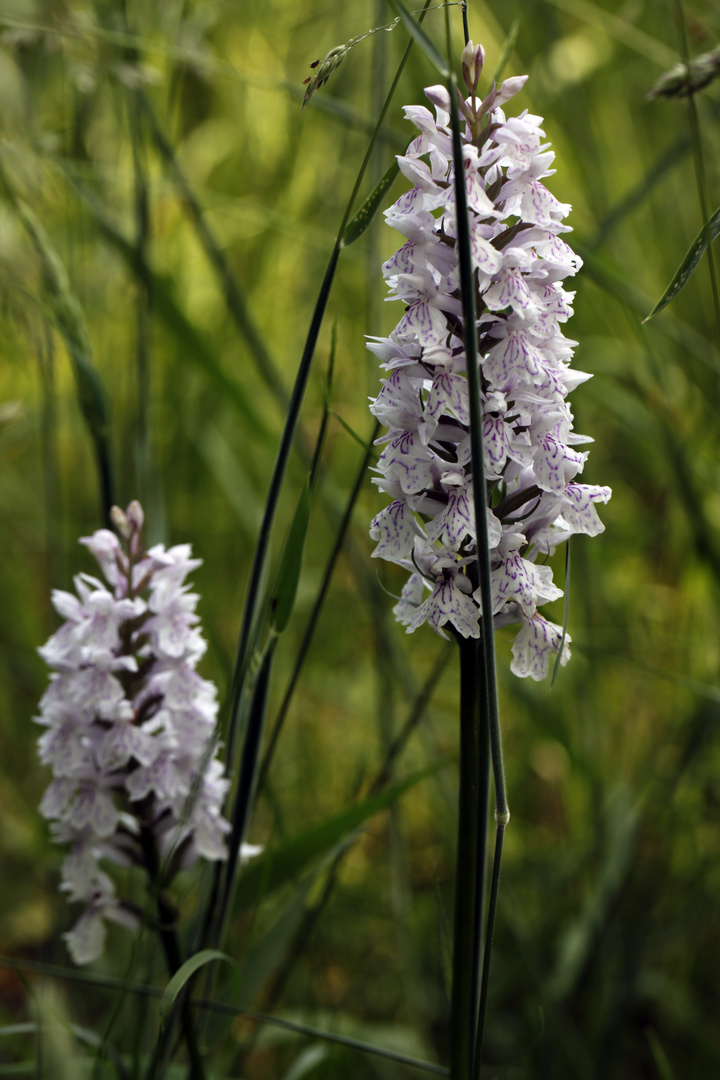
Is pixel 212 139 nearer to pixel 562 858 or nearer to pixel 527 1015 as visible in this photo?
pixel 562 858

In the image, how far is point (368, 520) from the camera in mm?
1507

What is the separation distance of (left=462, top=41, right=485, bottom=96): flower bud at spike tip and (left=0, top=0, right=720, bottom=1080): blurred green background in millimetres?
398

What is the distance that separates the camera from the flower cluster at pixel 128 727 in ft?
2.88

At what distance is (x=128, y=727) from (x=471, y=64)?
67 centimetres

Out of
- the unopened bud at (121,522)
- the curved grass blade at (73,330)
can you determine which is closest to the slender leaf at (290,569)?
the unopened bud at (121,522)

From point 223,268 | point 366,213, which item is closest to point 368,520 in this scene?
point 223,268

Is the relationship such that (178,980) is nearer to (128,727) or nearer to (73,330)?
(128,727)

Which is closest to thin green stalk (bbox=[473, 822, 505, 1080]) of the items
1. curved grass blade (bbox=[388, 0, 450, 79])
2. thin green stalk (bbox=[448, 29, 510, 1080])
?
thin green stalk (bbox=[448, 29, 510, 1080])

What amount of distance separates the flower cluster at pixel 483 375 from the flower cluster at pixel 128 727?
1.07ft

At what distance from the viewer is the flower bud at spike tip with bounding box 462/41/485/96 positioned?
640 millimetres

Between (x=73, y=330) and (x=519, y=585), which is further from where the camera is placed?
(x=73, y=330)

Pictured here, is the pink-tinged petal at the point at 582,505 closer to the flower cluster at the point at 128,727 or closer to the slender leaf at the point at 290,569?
the slender leaf at the point at 290,569

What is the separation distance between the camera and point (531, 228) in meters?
0.66

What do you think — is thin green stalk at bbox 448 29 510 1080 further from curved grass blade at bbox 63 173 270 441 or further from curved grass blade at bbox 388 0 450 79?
curved grass blade at bbox 63 173 270 441
